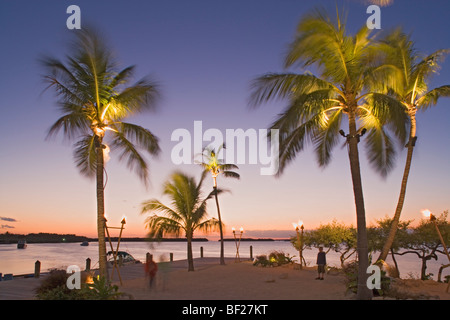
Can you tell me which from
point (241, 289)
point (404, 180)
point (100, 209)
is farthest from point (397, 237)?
point (100, 209)

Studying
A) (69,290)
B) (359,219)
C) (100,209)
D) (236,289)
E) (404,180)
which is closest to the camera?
(359,219)

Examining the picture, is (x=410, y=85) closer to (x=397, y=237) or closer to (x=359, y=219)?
(x=359, y=219)

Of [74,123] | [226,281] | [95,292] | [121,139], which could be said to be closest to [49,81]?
[74,123]

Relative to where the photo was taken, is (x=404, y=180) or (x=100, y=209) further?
(x=404, y=180)

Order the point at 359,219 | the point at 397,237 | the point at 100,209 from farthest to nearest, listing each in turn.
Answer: the point at 397,237, the point at 100,209, the point at 359,219

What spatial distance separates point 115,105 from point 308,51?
24.0ft

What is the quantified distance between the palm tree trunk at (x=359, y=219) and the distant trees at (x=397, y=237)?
24.1 feet

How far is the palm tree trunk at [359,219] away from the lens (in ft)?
34.5

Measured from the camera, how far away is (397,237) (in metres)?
21.9

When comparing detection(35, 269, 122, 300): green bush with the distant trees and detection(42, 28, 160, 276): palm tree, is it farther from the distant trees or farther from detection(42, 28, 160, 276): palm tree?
the distant trees

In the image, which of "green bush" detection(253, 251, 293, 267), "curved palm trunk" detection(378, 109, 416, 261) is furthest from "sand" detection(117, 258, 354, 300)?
"green bush" detection(253, 251, 293, 267)

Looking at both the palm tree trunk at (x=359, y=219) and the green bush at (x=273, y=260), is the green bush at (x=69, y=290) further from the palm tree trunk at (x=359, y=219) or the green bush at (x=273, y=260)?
the green bush at (x=273, y=260)

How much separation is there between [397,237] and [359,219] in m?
13.4

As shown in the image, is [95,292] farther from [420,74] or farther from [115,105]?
[420,74]
